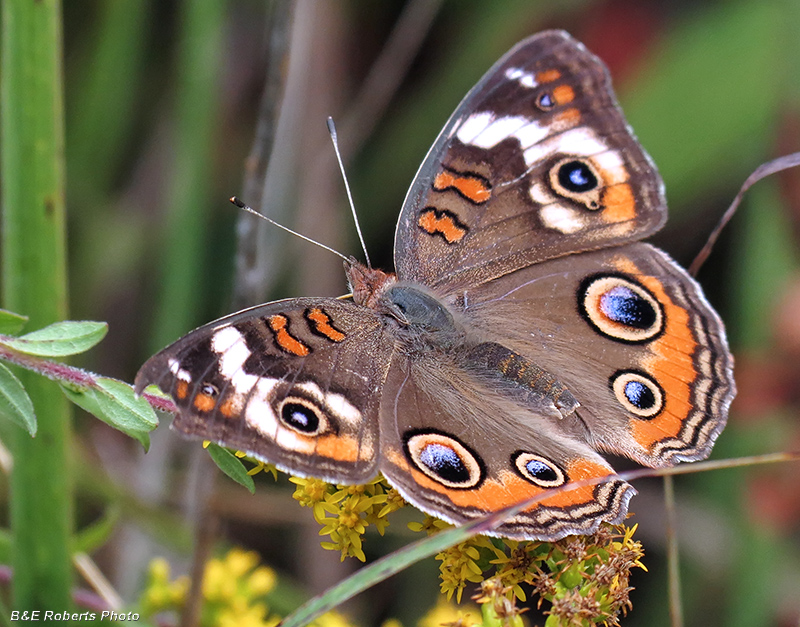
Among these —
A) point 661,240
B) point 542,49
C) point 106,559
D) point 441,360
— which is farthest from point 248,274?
point 661,240

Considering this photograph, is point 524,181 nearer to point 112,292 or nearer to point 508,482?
point 508,482

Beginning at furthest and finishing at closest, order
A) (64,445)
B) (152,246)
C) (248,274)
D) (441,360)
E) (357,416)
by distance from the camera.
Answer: (152,246) → (248,274) → (441,360) → (64,445) → (357,416)

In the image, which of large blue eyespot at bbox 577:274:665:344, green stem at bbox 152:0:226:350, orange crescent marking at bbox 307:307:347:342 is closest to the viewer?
orange crescent marking at bbox 307:307:347:342

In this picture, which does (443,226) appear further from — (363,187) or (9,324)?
(363,187)

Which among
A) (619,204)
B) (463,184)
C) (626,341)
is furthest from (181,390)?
(619,204)

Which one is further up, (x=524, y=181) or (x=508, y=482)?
(x=524, y=181)

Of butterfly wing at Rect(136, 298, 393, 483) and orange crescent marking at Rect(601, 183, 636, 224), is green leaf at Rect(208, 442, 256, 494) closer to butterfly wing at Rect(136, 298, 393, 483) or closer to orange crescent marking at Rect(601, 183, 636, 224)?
butterfly wing at Rect(136, 298, 393, 483)

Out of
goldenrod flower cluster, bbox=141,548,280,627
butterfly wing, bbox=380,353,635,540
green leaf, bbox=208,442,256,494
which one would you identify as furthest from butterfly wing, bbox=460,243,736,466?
goldenrod flower cluster, bbox=141,548,280,627
